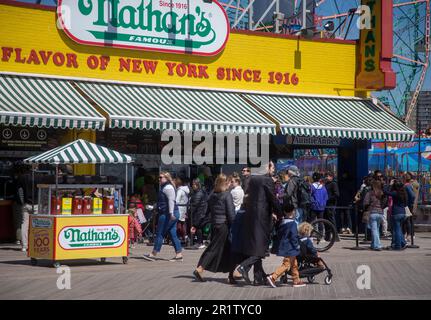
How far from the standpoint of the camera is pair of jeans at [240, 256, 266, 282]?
1330 cm

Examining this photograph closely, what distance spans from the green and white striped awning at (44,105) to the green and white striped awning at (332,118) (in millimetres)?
5419

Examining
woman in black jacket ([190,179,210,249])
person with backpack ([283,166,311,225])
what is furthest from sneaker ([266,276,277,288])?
woman in black jacket ([190,179,210,249])

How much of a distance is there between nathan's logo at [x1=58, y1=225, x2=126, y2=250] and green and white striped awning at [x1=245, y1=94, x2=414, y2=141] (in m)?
7.75

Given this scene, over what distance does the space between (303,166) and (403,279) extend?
17935 mm

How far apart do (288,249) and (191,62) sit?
11.6 metres

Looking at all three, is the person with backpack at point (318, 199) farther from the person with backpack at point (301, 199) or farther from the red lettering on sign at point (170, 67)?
the red lettering on sign at point (170, 67)

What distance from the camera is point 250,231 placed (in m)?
13.4

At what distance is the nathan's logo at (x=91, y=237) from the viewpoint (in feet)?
51.5

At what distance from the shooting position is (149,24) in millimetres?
22938

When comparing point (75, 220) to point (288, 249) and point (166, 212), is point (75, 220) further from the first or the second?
point (288, 249)

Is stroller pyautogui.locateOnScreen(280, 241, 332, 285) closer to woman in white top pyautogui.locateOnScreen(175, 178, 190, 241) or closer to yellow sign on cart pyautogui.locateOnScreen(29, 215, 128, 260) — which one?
yellow sign on cart pyautogui.locateOnScreen(29, 215, 128, 260)

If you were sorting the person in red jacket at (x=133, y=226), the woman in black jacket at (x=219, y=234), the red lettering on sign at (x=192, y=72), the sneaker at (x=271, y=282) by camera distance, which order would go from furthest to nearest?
1. the red lettering on sign at (x=192, y=72)
2. the person in red jacket at (x=133, y=226)
3. the woman in black jacket at (x=219, y=234)
4. the sneaker at (x=271, y=282)

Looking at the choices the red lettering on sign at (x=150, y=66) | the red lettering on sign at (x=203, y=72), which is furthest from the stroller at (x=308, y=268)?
the red lettering on sign at (x=203, y=72)

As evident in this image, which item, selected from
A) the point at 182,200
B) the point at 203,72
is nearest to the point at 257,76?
the point at 203,72
